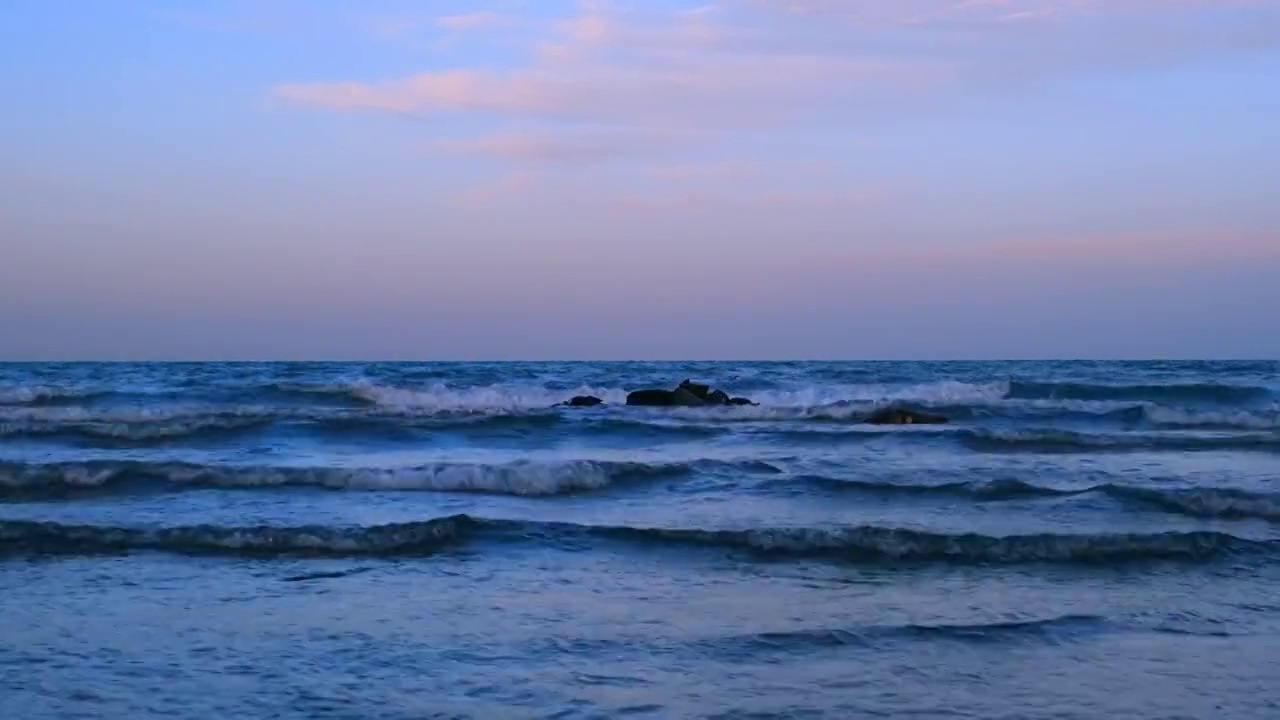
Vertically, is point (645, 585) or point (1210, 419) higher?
point (1210, 419)

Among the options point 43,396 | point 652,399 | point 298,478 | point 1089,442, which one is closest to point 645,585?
point 298,478

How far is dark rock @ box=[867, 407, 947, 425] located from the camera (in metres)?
25.3

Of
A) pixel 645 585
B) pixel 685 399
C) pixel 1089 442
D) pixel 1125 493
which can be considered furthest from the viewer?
pixel 685 399

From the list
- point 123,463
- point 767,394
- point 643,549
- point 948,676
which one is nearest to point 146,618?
A: point 643,549

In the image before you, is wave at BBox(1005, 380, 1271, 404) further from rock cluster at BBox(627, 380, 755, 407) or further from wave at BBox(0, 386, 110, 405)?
wave at BBox(0, 386, 110, 405)

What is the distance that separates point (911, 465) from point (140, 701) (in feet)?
40.5

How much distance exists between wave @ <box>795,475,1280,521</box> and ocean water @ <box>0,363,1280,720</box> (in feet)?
0.16

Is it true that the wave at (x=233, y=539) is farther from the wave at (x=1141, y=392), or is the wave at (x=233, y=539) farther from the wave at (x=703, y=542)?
the wave at (x=1141, y=392)

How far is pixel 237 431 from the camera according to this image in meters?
21.5

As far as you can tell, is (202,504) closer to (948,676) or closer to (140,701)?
(140,701)

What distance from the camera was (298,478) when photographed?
46.1ft

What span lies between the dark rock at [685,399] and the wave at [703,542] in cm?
2082

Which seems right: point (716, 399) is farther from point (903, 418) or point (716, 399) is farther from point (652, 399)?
point (903, 418)

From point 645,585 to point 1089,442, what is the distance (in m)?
13.4
